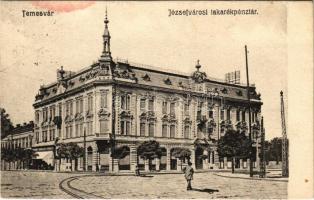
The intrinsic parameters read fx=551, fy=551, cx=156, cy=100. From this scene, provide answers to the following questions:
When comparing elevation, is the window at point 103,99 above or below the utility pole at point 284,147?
above

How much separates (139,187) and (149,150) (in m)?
1.10

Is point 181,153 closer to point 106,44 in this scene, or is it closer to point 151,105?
point 151,105

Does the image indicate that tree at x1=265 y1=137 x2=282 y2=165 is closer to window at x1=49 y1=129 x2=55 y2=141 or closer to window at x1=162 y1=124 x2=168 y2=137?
window at x1=162 y1=124 x2=168 y2=137

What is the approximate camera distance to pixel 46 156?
9758 mm

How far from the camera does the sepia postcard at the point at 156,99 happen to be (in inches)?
333

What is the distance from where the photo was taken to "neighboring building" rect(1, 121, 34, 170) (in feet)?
28.9

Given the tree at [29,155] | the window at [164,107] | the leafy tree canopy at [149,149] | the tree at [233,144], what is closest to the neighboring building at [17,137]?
the tree at [29,155]

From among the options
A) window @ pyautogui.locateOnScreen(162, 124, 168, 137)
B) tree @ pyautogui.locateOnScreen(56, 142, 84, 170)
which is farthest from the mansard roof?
tree @ pyautogui.locateOnScreen(56, 142, 84, 170)

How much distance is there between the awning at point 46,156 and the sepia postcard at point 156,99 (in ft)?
0.07

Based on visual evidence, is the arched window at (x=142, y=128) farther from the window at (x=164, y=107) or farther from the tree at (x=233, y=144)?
the tree at (x=233, y=144)

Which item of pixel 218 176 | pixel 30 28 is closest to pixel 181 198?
pixel 218 176

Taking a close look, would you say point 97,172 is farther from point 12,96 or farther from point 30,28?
point 30,28

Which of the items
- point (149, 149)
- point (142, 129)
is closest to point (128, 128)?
point (142, 129)

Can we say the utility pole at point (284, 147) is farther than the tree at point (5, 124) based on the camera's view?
No
